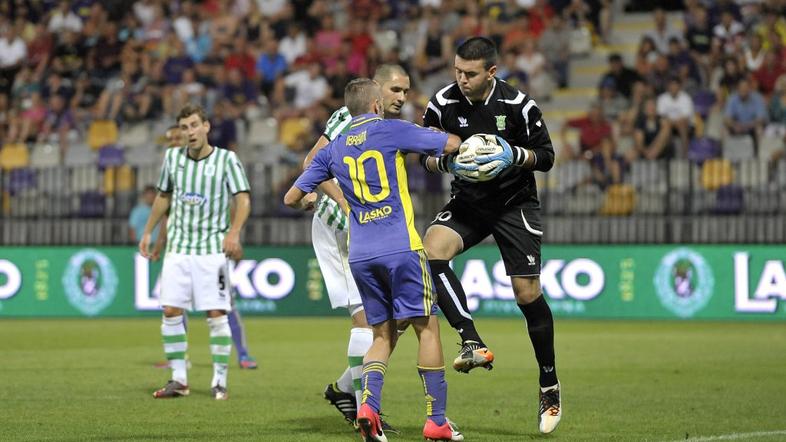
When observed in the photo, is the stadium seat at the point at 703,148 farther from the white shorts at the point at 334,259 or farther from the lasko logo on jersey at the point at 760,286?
the white shorts at the point at 334,259

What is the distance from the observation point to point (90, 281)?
2117 cm

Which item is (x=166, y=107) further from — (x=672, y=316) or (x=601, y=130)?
(x=672, y=316)

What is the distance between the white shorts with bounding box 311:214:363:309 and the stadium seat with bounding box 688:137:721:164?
11.3 metres

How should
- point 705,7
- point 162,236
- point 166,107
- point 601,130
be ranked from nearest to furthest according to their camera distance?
1. point 162,236
2. point 601,130
3. point 705,7
4. point 166,107

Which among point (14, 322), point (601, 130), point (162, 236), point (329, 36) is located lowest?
point (14, 322)

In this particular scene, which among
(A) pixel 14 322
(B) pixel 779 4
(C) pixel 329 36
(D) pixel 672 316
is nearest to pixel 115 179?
(A) pixel 14 322

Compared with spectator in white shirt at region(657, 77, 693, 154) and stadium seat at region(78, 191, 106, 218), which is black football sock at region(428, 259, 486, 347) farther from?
stadium seat at region(78, 191, 106, 218)

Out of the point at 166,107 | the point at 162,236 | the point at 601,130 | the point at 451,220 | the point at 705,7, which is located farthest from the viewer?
the point at 166,107

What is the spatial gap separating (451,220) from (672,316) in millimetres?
11404

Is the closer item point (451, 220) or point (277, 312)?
point (451, 220)

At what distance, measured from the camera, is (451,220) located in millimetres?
8391

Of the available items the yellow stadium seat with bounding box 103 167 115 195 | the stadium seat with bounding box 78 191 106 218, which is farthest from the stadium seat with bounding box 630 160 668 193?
the stadium seat with bounding box 78 191 106 218

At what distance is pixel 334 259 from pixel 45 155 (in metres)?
16.5

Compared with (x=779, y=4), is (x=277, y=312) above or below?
below
